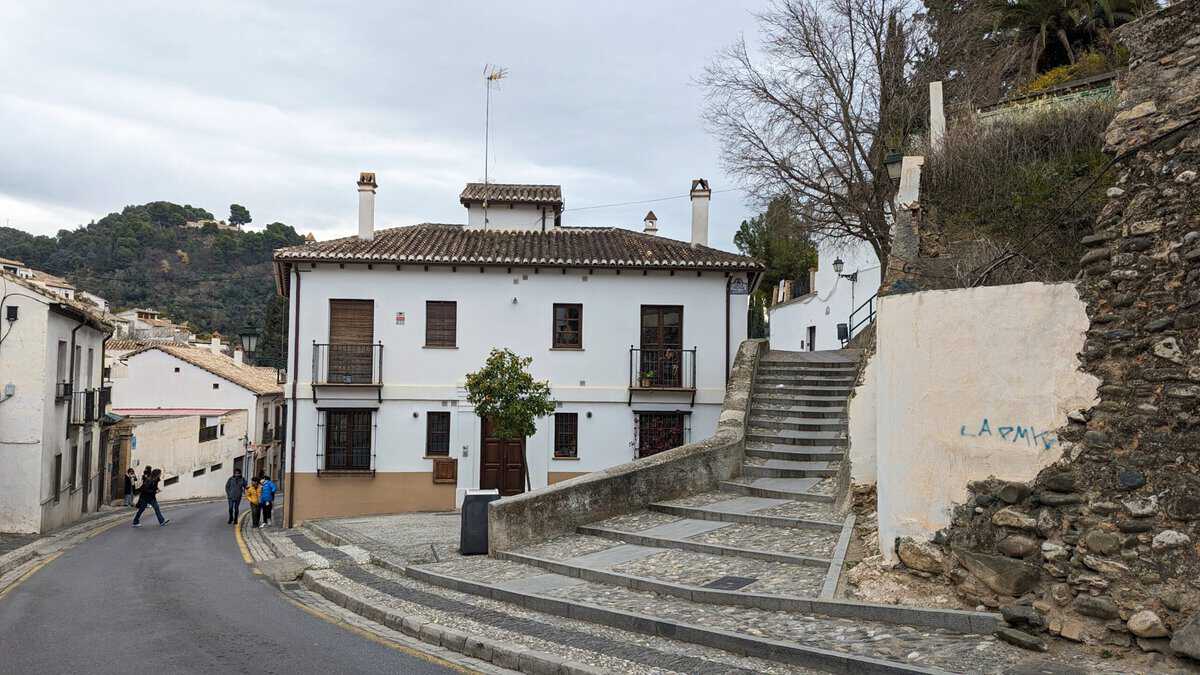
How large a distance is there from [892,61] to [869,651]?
13.4 metres

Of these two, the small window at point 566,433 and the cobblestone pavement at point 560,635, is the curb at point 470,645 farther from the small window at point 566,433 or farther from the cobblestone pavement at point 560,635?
the small window at point 566,433

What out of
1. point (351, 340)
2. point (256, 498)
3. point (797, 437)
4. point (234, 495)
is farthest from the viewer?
point (234, 495)

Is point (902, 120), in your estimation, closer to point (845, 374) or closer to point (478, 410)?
point (845, 374)

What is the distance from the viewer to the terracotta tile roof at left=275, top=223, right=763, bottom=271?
1816cm

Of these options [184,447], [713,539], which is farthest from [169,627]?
[184,447]

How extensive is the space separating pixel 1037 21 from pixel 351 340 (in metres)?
17.7

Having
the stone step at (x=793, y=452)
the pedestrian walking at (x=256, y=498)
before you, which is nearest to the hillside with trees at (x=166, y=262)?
the pedestrian walking at (x=256, y=498)

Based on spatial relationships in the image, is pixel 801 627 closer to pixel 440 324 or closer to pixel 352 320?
pixel 440 324

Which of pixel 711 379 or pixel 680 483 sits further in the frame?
pixel 711 379

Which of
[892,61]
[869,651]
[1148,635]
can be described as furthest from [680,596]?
[892,61]

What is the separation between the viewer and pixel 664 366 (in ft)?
61.7

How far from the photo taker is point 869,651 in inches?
234

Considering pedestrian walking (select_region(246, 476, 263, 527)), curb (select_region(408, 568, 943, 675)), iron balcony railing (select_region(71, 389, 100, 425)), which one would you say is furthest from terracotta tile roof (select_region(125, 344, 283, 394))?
curb (select_region(408, 568, 943, 675))

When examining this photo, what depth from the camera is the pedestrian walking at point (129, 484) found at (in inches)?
1098
